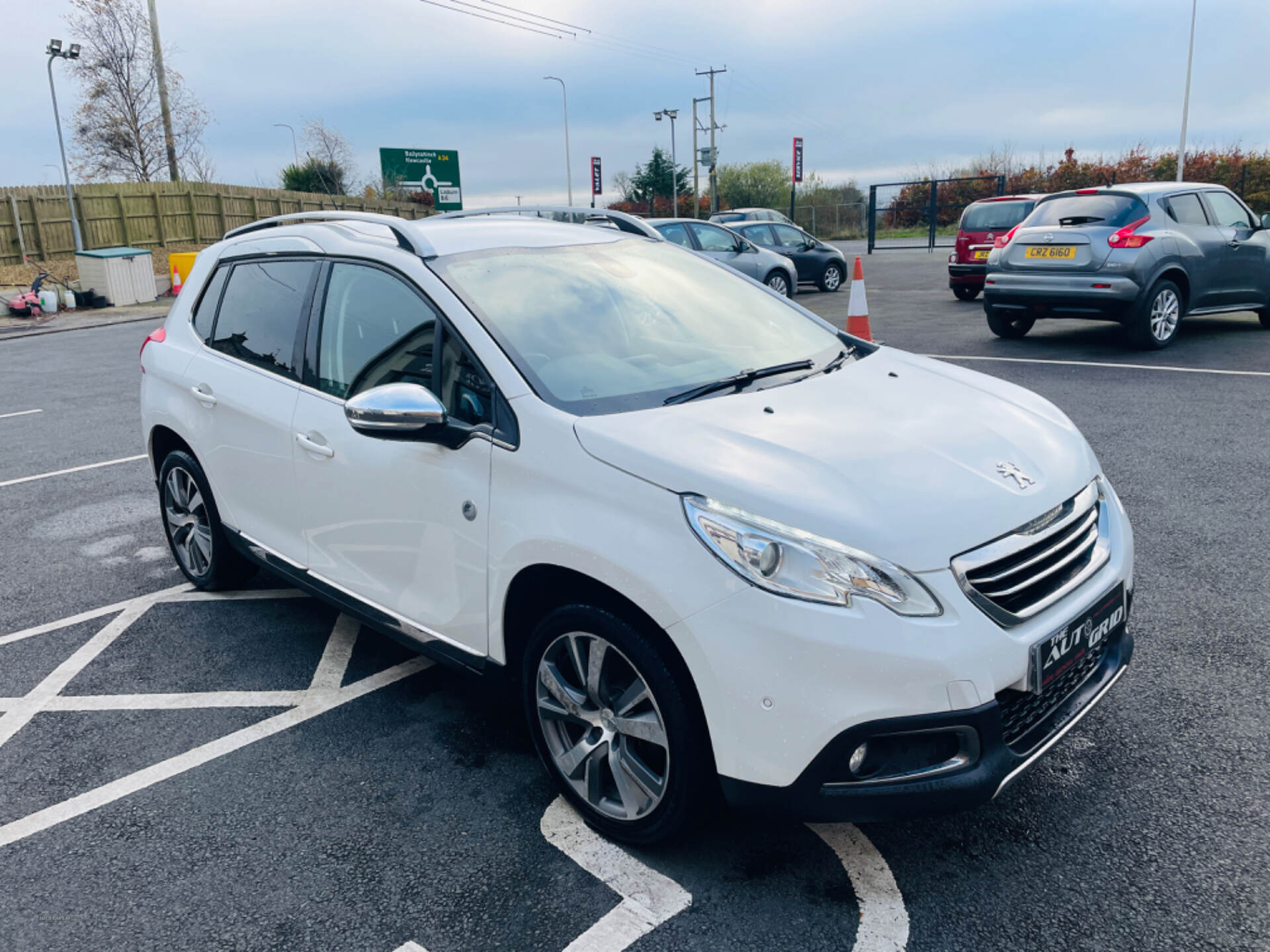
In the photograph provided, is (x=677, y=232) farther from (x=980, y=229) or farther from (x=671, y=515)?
(x=671, y=515)

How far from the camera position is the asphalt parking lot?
93.7 inches

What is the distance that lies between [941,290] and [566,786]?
55.8ft

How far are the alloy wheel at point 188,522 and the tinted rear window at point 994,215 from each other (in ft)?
44.9

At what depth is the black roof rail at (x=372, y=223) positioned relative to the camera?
10.6 feet

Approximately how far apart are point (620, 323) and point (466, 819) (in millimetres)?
1649

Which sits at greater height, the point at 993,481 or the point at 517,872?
the point at 993,481

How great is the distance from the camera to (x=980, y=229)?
50.6 ft

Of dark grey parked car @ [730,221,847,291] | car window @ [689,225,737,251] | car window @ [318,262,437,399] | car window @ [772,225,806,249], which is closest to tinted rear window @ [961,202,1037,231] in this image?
dark grey parked car @ [730,221,847,291]

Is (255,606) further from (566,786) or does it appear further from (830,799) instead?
(830,799)

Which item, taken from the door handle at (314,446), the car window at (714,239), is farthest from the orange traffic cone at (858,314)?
the car window at (714,239)

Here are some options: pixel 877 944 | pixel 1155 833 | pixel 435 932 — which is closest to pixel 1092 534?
pixel 1155 833

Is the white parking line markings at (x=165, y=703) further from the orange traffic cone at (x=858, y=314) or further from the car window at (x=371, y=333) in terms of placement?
the orange traffic cone at (x=858, y=314)

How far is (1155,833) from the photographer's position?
2623 millimetres

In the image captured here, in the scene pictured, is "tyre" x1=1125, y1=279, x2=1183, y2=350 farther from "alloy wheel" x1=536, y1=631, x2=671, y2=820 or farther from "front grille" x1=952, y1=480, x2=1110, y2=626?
"alloy wheel" x1=536, y1=631, x2=671, y2=820
